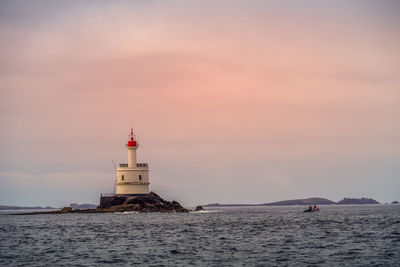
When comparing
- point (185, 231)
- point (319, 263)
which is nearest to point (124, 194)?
point (185, 231)

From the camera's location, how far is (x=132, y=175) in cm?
11350

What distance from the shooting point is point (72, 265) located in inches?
1454

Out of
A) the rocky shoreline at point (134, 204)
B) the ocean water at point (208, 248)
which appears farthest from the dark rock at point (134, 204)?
the ocean water at point (208, 248)

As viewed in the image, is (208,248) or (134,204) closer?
(208,248)

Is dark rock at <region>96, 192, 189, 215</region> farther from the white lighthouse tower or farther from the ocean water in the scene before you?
the ocean water

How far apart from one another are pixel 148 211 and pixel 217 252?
2947 inches

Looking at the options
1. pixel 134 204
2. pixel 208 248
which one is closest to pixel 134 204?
pixel 134 204

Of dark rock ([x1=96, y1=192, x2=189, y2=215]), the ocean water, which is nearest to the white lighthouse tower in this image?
dark rock ([x1=96, y1=192, x2=189, y2=215])

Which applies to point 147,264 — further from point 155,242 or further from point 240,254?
point 155,242

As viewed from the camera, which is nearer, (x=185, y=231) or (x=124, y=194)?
(x=185, y=231)

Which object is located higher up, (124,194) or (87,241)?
(124,194)

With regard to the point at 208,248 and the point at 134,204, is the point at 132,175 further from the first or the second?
the point at 208,248

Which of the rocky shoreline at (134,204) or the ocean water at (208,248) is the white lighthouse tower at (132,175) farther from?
the ocean water at (208,248)

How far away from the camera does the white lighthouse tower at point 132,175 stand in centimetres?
11338
